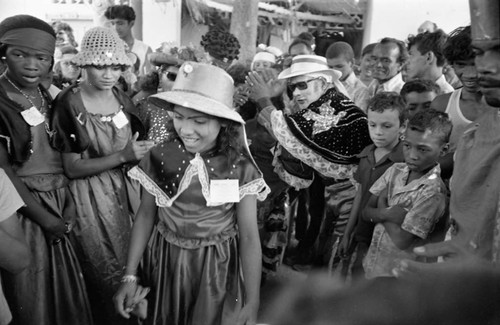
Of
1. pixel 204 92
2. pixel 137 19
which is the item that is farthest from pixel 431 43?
pixel 137 19

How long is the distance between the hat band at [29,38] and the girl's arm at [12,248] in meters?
1.11

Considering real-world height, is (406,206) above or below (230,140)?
below

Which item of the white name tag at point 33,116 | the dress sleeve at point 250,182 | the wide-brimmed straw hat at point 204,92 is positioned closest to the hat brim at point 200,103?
the wide-brimmed straw hat at point 204,92

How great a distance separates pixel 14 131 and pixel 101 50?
796mm

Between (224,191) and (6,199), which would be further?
(224,191)

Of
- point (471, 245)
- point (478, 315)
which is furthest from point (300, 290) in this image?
point (471, 245)

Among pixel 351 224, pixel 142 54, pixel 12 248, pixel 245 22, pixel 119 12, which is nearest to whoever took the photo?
pixel 12 248

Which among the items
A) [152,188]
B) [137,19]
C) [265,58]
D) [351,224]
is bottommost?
[351,224]

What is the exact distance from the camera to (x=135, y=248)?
2.66 metres

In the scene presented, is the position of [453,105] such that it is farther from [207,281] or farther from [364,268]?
[207,281]

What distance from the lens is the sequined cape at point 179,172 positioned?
2.64 m

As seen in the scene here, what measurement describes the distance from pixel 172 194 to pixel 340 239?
194 centimetres

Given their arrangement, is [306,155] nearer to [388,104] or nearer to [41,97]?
Result: [388,104]

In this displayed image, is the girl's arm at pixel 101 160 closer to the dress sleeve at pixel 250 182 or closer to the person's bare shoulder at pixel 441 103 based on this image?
the dress sleeve at pixel 250 182
